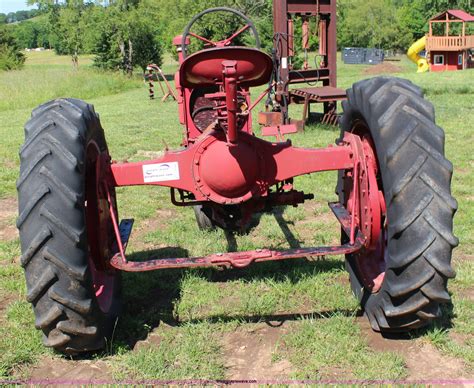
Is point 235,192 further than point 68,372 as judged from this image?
Yes

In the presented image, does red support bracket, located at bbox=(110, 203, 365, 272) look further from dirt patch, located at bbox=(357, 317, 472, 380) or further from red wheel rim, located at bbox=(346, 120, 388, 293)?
dirt patch, located at bbox=(357, 317, 472, 380)

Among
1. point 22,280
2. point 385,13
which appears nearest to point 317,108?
point 22,280

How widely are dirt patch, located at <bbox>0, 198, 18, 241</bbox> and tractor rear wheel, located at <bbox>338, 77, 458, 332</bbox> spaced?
3.91 metres

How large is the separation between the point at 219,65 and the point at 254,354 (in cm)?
161

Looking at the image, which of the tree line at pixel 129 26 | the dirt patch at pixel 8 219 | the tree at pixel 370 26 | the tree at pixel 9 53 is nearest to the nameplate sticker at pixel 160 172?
A: the dirt patch at pixel 8 219

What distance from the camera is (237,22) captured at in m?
31.3

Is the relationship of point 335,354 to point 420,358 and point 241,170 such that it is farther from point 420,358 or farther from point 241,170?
point 241,170

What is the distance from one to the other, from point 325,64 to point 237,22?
795 inches

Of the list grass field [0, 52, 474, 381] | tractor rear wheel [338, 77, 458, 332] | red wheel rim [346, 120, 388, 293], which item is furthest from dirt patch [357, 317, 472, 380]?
red wheel rim [346, 120, 388, 293]

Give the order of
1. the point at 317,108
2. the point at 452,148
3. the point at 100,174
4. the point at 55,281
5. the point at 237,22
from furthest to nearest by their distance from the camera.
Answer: the point at 237,22 < the point at 317,108 < the point at 452,148 < the point at 100,174 < the point at 55,281

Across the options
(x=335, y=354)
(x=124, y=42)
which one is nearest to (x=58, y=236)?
(x=335, y=354)

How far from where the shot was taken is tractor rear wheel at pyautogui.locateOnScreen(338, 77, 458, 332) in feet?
8.86

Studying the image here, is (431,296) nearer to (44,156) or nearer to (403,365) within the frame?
(403,365)

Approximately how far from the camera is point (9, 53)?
38.3 metres
